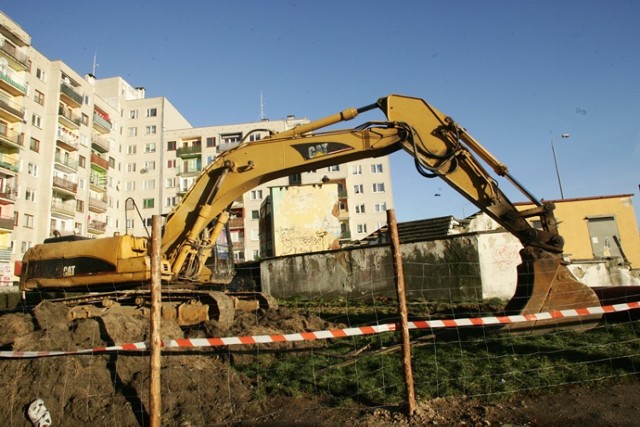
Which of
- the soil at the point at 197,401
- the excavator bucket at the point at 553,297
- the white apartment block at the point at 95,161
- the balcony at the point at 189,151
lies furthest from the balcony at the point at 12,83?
the excavator bucket at the point at 553,297

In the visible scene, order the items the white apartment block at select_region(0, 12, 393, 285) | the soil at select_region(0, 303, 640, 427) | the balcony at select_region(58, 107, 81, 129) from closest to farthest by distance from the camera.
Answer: the soil at select_region(0, 303, 640, 427) → the white apartment block at select_region(0, 12, 393, 285) → the balcony at select_region(58, 107, 81, 129)

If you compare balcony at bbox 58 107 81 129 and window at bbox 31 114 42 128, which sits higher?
balcony at bbox 58 107 81 129

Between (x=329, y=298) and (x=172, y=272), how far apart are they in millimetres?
9810

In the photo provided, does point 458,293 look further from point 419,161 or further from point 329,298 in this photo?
point 419,161

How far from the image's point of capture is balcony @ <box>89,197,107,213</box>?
47.7 metres

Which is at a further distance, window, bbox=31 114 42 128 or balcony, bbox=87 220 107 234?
balcony, bbox=87 220 107 234

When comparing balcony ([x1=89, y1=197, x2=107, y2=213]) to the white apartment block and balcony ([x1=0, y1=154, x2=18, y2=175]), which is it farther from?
balcony ([x1=0, y1=154, x2=18, y2=175])

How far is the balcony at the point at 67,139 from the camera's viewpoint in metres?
43.0

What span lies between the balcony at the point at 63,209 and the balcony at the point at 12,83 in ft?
Answer: 32.8

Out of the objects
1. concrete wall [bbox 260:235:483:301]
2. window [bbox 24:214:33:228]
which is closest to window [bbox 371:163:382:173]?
window [bbox 24:214:33:228]

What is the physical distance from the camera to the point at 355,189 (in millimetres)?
60031

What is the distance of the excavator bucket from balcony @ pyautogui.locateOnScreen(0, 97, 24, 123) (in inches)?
1668

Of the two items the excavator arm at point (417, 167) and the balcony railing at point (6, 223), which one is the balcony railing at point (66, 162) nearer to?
the balcony railing at point (6, 223)

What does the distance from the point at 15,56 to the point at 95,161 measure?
13785 millimetres
